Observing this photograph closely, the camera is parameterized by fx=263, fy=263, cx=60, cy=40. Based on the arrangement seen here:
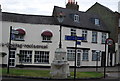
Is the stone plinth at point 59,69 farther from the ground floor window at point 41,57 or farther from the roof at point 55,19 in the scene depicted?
the roof at point 55,19

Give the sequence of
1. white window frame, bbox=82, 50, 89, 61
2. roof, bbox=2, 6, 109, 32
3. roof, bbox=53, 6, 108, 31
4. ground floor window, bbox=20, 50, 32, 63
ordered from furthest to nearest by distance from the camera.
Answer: white window frame, bbox=82, 50, 89, 61 < roof, bbox=53, 6, 108, 31 < roof, bbox=2, 6, 109, 32 < ground floor window, bbox=20, 50, 32, 63

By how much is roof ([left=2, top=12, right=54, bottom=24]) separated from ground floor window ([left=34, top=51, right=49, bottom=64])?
4.66 metres

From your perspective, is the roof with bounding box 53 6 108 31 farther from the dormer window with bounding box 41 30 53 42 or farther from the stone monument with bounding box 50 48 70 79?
the stone monument with bounding box 50 48 70 79

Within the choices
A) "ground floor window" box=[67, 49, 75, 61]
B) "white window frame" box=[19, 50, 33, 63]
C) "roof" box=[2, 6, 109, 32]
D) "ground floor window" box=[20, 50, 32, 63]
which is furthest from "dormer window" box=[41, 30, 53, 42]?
"ground floor window" box=[67, 49, 75, 61]

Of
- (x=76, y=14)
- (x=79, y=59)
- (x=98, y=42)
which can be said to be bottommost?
(x=79, y=59)

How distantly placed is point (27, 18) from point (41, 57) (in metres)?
6.36

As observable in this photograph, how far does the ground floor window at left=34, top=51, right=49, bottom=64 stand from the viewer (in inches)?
1521

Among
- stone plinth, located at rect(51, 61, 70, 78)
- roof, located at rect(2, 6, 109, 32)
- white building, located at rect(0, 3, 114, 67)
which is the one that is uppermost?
roof, located at rect(2, 6, 109, 32)

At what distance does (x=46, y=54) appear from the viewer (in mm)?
39188

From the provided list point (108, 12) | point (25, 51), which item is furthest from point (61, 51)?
point (108, 12)

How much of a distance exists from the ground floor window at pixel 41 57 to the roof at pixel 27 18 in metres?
4.66

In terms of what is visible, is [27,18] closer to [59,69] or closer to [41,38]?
[41,38]

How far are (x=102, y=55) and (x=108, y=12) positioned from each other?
28.2 feet

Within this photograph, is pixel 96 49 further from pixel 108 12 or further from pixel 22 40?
pixel 22 40
